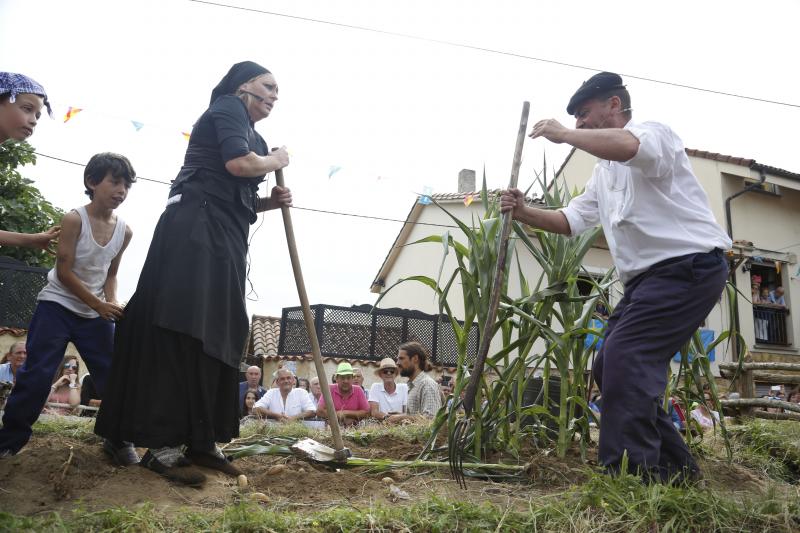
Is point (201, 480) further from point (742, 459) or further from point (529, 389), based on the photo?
point (742, 459)

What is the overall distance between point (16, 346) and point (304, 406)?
2793mm

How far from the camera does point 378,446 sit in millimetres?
3527

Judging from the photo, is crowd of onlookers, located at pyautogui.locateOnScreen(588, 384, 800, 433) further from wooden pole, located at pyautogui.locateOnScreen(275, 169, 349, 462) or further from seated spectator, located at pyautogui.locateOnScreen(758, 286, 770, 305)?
seated spectator, located at pyautogui.locateOnScreen(758, 286, 770, 305)

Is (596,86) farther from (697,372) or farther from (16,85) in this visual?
(16,85)

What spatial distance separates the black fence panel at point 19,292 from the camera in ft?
31.1

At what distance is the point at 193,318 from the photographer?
2555 mm

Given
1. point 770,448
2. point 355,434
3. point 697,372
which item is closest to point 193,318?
point 355,434

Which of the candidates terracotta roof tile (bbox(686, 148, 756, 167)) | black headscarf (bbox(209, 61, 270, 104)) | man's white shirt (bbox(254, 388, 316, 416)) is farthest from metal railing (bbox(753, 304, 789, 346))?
black headscarf (bbox(209, 61, 270, 104))

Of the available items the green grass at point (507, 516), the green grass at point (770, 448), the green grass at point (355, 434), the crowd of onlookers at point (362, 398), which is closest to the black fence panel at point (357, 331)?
the crowd of onlookers at point (362, 398)

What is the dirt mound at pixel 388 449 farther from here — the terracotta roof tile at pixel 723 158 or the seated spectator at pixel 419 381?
the terracotta roof tile at pixel 723 158

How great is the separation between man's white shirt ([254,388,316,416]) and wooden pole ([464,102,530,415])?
151 inches

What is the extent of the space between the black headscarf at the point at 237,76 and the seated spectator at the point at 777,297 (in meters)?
15.9

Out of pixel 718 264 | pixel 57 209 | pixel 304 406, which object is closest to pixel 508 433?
pixel 718 264

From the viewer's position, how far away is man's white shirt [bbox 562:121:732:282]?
96.3 inches
